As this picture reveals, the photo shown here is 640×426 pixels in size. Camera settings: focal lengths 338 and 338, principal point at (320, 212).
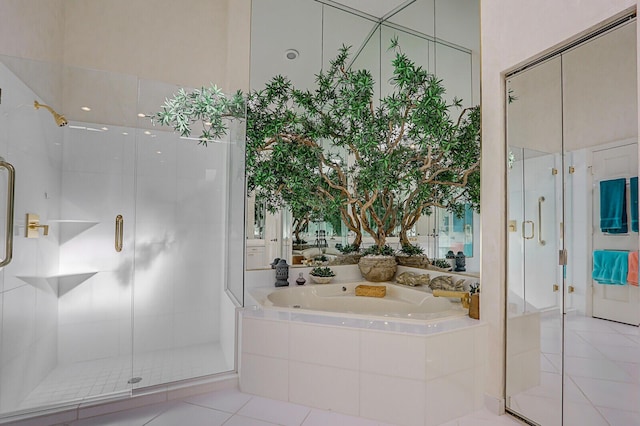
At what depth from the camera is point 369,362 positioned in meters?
1.91

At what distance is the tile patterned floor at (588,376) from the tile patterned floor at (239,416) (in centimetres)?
24

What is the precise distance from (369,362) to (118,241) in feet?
6.41

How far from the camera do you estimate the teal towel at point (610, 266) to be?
1446 millimetres

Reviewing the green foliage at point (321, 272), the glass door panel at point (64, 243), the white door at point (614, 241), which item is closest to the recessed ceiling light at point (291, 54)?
the glass door panel at point (64, 243)

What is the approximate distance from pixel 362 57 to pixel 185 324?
310cm

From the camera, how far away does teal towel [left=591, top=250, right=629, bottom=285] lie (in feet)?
4.74

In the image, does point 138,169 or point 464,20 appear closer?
point 138,169

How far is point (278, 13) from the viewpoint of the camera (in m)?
3.30

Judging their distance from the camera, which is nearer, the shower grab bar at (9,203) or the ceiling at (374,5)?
the shower grab bar at (9,203)

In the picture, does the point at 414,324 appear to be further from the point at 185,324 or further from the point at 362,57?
the point at 362,57

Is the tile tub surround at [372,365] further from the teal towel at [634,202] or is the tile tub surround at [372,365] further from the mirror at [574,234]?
the teal towel at [634,202]

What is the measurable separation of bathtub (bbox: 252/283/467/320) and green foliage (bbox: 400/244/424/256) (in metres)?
0.41

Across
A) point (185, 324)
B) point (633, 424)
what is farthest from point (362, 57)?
point (633, 424)

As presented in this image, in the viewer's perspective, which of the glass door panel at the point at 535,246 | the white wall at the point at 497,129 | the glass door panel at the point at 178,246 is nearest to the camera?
the glass door panel at the point at 535,246
